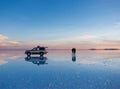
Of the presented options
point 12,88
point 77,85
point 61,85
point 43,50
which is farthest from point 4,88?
point 43,50

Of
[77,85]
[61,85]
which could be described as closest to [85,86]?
[77,85]

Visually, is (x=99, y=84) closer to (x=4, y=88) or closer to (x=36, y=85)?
(x=36, y=85)

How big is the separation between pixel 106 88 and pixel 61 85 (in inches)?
119

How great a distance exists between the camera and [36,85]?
13.7 metres

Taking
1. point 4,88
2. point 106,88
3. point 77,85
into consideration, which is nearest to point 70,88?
point 77,85

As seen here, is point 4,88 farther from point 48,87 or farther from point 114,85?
point 114,85

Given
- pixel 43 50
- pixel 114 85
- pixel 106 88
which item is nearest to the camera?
pixel 106 88

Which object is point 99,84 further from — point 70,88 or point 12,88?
point 12,88

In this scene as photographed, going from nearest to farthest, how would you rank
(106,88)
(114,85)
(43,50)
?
(106,88), (114,85), (43,50)

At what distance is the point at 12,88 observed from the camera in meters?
12.8

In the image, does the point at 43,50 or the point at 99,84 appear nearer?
the point at 99,84

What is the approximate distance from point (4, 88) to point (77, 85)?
485 centimetres

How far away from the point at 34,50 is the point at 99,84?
32.7 m

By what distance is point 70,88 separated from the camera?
1269 centimetres
